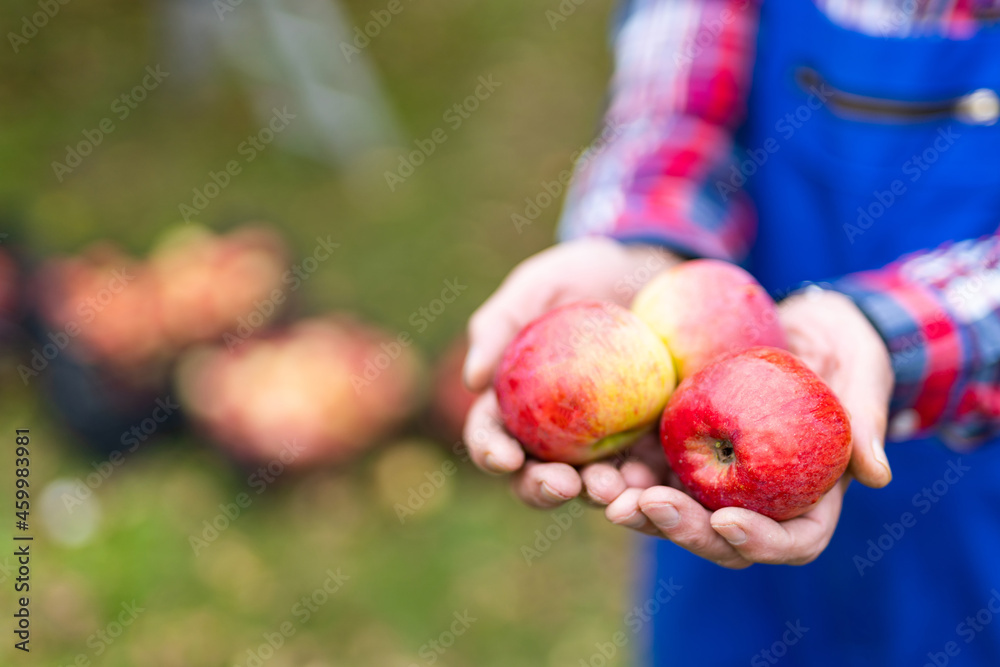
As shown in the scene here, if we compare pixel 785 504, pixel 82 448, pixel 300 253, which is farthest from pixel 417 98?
pixel 785 504

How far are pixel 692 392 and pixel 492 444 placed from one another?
325 mm

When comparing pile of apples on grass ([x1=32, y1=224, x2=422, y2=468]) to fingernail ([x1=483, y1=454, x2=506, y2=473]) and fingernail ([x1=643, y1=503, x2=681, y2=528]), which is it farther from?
fingernail ([x1=643, y1=503, x2=681, y2=528])

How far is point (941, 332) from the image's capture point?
127 centimetres

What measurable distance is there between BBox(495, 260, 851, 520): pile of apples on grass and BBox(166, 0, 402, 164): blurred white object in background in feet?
10.7

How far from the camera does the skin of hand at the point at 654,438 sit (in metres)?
1.10

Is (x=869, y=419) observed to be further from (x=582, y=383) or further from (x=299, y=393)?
(x=299, y=393)

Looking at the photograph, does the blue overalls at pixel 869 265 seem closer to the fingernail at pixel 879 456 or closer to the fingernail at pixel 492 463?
the fingernail at pixel 879 456

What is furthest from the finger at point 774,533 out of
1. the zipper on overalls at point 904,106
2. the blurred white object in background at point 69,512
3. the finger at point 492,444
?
the blurred white object in background at point 69,512

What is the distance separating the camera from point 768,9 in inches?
63.9

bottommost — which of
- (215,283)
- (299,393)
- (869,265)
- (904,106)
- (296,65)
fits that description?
(299,393)

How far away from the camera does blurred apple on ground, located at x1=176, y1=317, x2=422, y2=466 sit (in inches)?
107

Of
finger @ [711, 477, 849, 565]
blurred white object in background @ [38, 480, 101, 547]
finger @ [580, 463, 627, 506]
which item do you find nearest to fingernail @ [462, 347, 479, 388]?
finger @ [580, 463, 627, 506]

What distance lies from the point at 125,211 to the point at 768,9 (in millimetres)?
3341

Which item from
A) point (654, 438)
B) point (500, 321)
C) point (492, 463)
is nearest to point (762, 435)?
point (654, 438)
